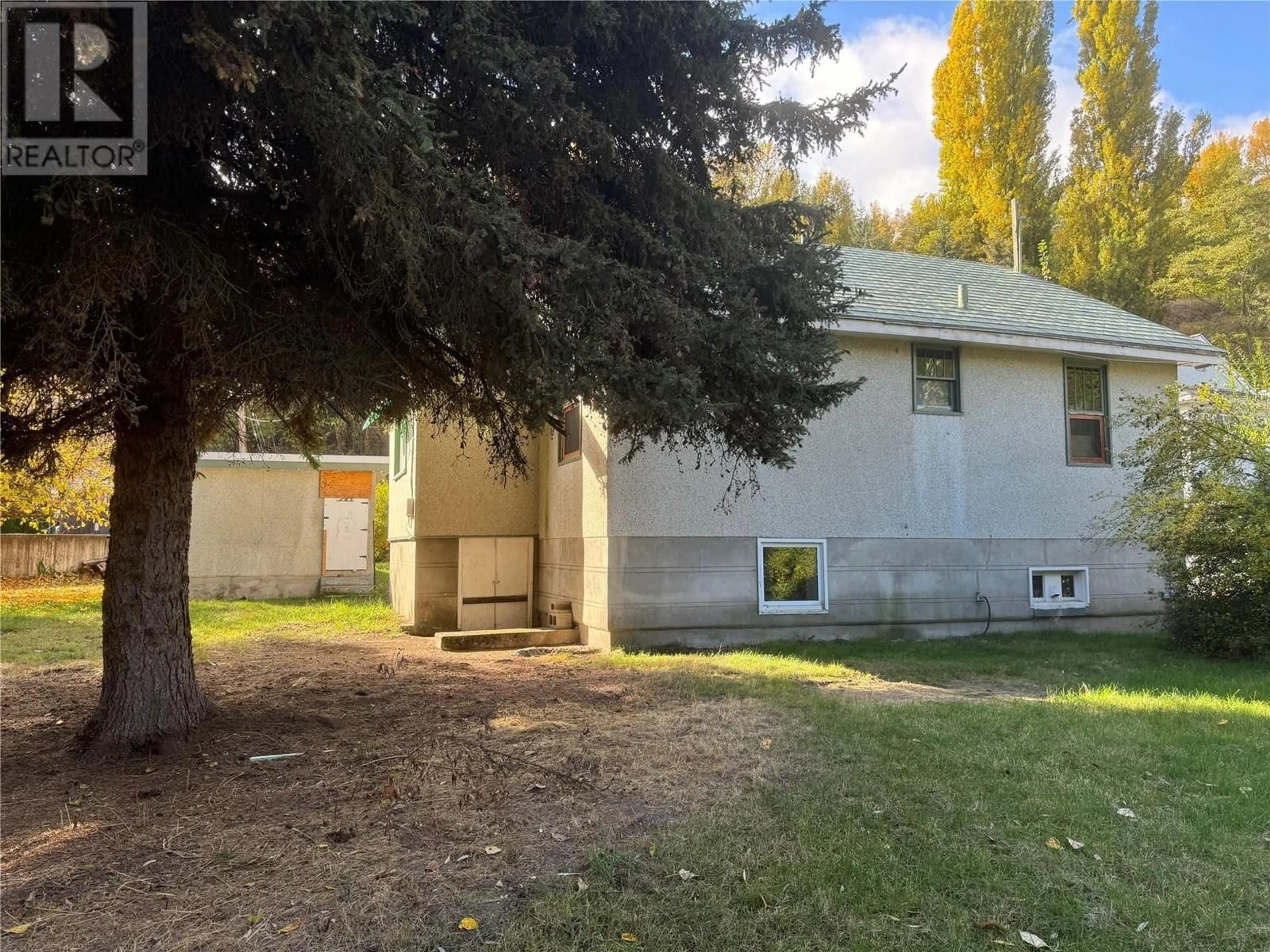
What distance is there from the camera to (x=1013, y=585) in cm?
1203

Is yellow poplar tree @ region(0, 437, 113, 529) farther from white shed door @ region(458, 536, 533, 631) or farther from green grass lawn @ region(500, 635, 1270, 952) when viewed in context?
green grass lawn @ region(500, 635, 1270, 952)

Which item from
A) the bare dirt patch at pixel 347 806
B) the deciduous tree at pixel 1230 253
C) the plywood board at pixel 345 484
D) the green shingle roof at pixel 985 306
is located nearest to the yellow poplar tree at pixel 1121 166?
the deciduous tree at pixel 1230 253

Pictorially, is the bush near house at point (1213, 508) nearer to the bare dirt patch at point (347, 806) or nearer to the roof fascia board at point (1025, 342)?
the roof fascia board at point (1025, 342)

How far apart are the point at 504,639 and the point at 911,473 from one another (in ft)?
20.2

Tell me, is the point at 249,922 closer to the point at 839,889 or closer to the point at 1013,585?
the point at 839,889

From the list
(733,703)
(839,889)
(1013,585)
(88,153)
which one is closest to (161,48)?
(88,153)

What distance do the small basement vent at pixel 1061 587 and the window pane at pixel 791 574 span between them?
11.6 ft

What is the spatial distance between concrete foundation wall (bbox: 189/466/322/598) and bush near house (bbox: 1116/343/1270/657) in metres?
15.9

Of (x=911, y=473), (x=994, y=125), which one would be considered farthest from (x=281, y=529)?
(x=994, y=125)

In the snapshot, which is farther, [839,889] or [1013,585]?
[1013,585]

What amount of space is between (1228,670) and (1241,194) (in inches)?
870

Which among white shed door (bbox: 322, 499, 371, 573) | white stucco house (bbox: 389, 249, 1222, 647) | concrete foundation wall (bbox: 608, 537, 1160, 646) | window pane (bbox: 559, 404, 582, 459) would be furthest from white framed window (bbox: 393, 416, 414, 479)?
concrete foundation wall (bbox: 608, 537, 1160, 646)

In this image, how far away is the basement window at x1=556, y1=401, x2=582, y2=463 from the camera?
38.1ft

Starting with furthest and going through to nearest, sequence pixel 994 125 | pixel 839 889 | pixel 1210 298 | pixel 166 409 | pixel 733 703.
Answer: pixel 994 125 → pixel 1210 298 → pixel 733 703 → pixel 166 409 → pixel 839 889
